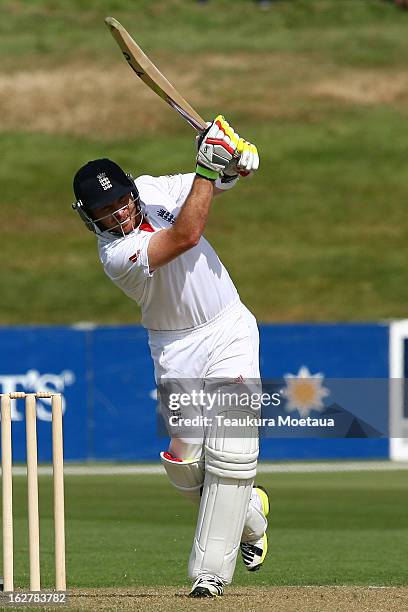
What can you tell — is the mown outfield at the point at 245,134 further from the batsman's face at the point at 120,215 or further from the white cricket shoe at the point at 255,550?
the batsman's face at the point at 120,215

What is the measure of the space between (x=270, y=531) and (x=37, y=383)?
5.86 m

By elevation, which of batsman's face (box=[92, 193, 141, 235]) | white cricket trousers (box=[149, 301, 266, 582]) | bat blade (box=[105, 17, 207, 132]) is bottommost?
white cricket trousers (box=[149, 301, 266, 582])

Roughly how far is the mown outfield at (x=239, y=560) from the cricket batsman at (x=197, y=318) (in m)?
0.33

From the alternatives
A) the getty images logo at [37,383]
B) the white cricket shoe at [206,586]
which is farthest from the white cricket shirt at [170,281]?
the getty images logo at [37,383]

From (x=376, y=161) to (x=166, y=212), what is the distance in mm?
25826

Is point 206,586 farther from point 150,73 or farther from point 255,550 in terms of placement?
point 150,73

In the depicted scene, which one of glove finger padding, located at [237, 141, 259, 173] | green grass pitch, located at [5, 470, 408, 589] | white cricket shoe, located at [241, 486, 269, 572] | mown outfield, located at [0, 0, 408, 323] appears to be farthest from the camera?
mown outfield, located at [0, 0, 408, 323]

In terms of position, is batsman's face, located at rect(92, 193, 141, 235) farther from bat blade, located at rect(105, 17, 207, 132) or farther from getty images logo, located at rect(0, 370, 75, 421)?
getty images logo, located at rect(0, 370, 75, 421)

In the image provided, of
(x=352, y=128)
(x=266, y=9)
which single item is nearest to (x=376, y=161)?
(x=352, y=128)

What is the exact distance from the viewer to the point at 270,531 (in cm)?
967

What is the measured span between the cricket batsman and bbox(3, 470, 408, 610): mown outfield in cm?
33

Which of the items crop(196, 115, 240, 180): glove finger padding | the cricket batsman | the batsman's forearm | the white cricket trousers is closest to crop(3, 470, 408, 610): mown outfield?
the cricket batsman

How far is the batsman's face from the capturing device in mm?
5777

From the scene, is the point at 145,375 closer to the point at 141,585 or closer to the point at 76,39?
the point at 141,585
